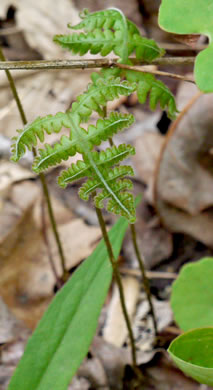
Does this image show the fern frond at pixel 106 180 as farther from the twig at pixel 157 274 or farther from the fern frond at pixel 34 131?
the twig at pixel 157 274

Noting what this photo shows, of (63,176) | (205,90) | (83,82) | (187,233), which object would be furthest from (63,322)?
(83,82)

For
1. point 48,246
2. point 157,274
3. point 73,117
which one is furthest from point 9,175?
point 73,117

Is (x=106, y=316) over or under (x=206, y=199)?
under

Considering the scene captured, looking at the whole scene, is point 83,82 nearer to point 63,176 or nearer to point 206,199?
point 206,199

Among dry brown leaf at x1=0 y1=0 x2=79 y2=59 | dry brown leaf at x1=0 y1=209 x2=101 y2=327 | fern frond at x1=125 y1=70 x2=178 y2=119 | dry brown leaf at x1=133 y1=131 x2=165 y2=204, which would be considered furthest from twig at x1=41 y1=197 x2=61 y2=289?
dry brown leaf at x1=0 y1=0 x2=79 y2=59

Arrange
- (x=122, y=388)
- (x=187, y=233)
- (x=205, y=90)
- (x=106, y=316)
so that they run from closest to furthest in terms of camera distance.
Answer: (x=205, y=90) → (x=122, y=388) → (x=106, y=316) → (x=187, y=233)

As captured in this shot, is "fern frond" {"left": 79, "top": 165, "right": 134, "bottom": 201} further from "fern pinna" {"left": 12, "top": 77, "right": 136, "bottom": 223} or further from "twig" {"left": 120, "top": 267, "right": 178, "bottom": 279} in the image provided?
"twig" {"left": 120, "top": 267, "right": 178, "bottom": 279}

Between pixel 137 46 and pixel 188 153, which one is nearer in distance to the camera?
pixel 137 46
